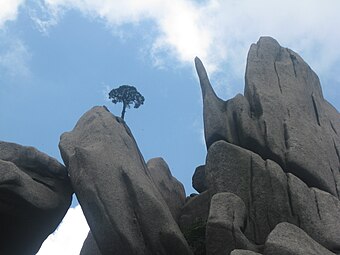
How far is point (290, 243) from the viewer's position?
56.3ft

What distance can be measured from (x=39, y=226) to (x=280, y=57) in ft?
47.0

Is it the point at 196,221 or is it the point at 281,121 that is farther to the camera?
the point at 281,121

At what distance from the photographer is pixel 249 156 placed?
22.1 metres

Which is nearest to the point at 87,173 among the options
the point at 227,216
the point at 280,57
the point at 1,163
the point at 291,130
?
the point at 1,163

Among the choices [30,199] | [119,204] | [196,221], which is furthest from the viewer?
[196,221]

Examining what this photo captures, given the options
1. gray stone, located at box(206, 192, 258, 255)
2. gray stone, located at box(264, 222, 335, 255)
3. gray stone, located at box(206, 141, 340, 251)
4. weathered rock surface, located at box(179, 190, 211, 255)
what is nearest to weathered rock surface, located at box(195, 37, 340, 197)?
gray stone, located at box(206, 141, 340, 251)

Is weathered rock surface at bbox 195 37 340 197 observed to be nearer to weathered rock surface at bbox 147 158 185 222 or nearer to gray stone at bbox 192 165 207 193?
weathered rock surface at bbox 147 158 185 222

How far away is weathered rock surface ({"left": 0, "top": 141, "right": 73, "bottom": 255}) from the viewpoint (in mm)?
21250

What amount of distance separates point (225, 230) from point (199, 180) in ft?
32.1

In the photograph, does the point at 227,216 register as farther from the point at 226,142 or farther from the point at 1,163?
the point at 1,163

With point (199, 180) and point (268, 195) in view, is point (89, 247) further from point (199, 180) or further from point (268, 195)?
point (268, 195)

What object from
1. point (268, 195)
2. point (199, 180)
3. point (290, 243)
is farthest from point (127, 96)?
point (290, 243)

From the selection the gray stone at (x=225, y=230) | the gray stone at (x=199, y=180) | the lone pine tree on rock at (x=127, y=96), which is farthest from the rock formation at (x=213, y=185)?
the lone pine tree on rock at (x=127, y=96)

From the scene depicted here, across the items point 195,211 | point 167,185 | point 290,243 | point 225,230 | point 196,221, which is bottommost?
point 290,243
